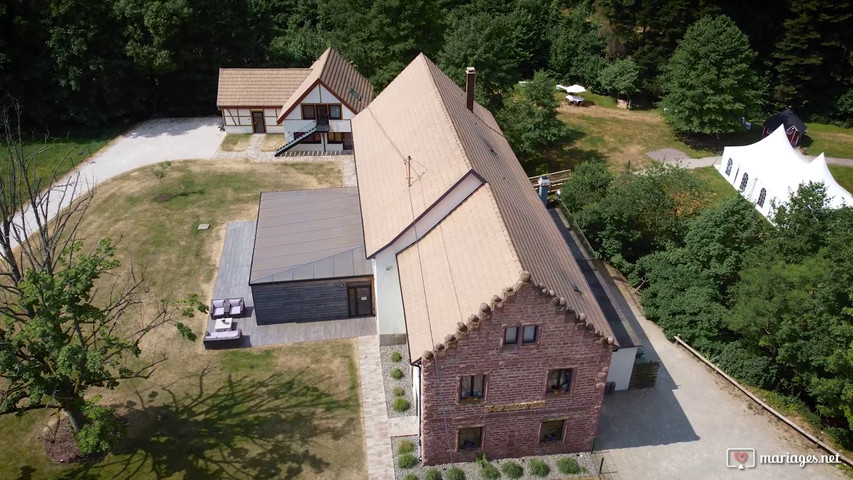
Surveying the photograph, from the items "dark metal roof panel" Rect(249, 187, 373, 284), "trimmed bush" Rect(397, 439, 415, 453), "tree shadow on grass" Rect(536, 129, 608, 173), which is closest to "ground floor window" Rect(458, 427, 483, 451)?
"trimmed bush" Rect(397, 439, 415, 453)

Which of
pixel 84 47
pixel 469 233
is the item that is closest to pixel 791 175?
pixel 469 233

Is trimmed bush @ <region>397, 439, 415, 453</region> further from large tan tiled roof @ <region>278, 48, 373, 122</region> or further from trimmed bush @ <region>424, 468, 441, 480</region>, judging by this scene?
large tan tiled roof @ <region>278, 48, 373, 122</region>

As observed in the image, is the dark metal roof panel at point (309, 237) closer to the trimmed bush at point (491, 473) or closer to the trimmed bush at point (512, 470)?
the trimmed bush at point (491, 473)

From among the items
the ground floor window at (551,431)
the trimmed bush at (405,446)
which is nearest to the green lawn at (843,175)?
the ground floor window at (551,431)

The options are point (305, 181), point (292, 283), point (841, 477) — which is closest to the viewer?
point (841, 477)

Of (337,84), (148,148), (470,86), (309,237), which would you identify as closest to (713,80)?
(470,86)

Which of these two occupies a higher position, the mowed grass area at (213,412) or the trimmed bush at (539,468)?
the mowed grass area at (213,412)

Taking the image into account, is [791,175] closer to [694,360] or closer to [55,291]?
[694,360]
